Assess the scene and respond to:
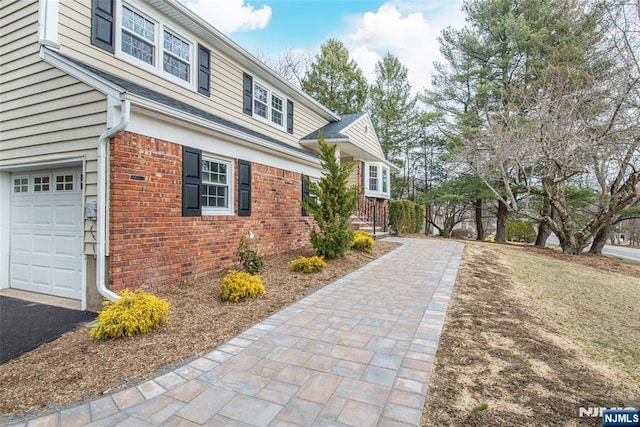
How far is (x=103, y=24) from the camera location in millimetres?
5547

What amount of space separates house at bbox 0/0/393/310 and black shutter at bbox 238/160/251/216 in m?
0.03

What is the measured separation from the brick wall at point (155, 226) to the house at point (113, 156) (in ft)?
0.06

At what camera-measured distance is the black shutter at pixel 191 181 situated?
5590 millimetres

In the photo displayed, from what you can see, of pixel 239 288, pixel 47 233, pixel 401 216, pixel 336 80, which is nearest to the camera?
pixel 239 288

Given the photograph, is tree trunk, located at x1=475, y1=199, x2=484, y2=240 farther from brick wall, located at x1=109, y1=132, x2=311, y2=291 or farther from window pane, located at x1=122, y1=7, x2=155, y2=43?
window pane, located at x1=122, y1=7, x2=155, y2=43

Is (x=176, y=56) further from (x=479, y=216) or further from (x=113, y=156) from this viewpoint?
(x=479, y=216)

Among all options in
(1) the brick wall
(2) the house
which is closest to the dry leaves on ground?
(1) the brick wall

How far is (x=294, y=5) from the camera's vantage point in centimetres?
863

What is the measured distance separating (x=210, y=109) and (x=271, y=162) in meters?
2.00

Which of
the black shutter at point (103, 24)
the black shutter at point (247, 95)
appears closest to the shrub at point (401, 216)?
the black shutter at point (247, 95)

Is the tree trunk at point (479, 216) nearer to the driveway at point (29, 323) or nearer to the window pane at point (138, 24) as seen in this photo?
the window pane at point (138, 24)

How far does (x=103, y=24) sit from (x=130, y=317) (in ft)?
17.1

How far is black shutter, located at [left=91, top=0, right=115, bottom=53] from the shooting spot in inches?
213

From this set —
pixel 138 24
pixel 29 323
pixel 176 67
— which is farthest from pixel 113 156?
pixel 176 67
